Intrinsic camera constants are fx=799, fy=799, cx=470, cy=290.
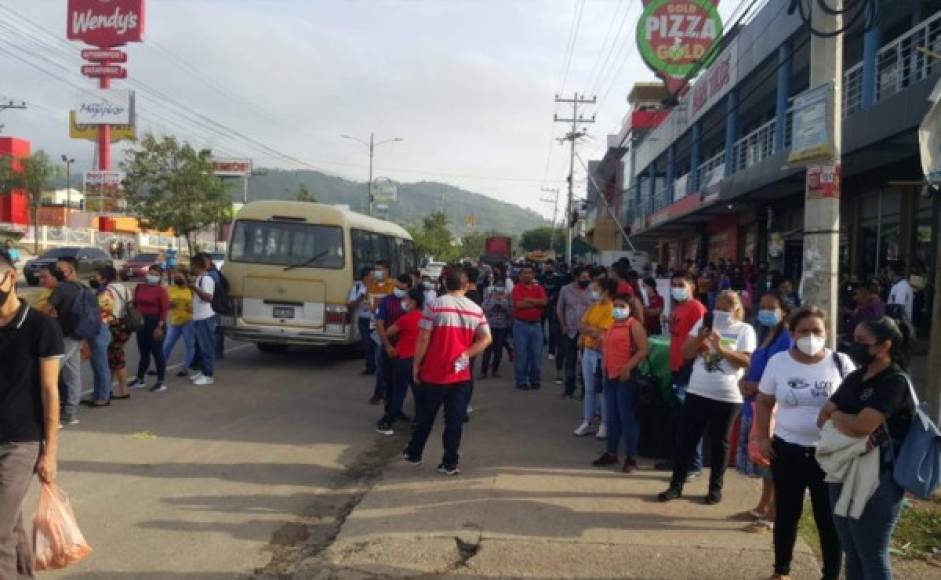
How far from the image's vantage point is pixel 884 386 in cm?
371

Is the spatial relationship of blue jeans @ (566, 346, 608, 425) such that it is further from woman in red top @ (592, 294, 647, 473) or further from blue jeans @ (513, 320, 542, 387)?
blue jeans @ (513, 320, 542, 387)

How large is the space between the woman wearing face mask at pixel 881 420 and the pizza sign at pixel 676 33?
17.2m

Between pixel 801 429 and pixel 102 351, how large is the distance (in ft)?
24.3

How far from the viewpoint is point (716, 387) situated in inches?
227

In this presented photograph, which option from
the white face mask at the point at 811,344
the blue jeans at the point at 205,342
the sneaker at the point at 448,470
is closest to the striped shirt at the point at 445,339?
the sneaker at the point at 448,470

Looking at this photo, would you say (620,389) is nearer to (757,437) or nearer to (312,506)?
(757,437)

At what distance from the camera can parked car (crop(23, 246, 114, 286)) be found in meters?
28.1

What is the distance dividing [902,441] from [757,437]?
1047mm

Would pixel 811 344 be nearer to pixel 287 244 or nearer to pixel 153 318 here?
pixel 153 318

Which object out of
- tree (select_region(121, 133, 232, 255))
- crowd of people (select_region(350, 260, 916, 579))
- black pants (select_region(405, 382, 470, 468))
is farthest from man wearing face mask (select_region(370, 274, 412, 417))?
tree (select_region(121, 133, 232, 255))

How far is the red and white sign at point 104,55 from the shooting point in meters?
57.1

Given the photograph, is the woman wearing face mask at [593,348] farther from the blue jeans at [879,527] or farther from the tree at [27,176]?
the tree at [27,176]

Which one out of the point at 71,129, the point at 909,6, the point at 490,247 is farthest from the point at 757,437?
the point at 71,129

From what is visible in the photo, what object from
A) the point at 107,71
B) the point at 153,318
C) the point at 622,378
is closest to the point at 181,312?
the point at 153,318
